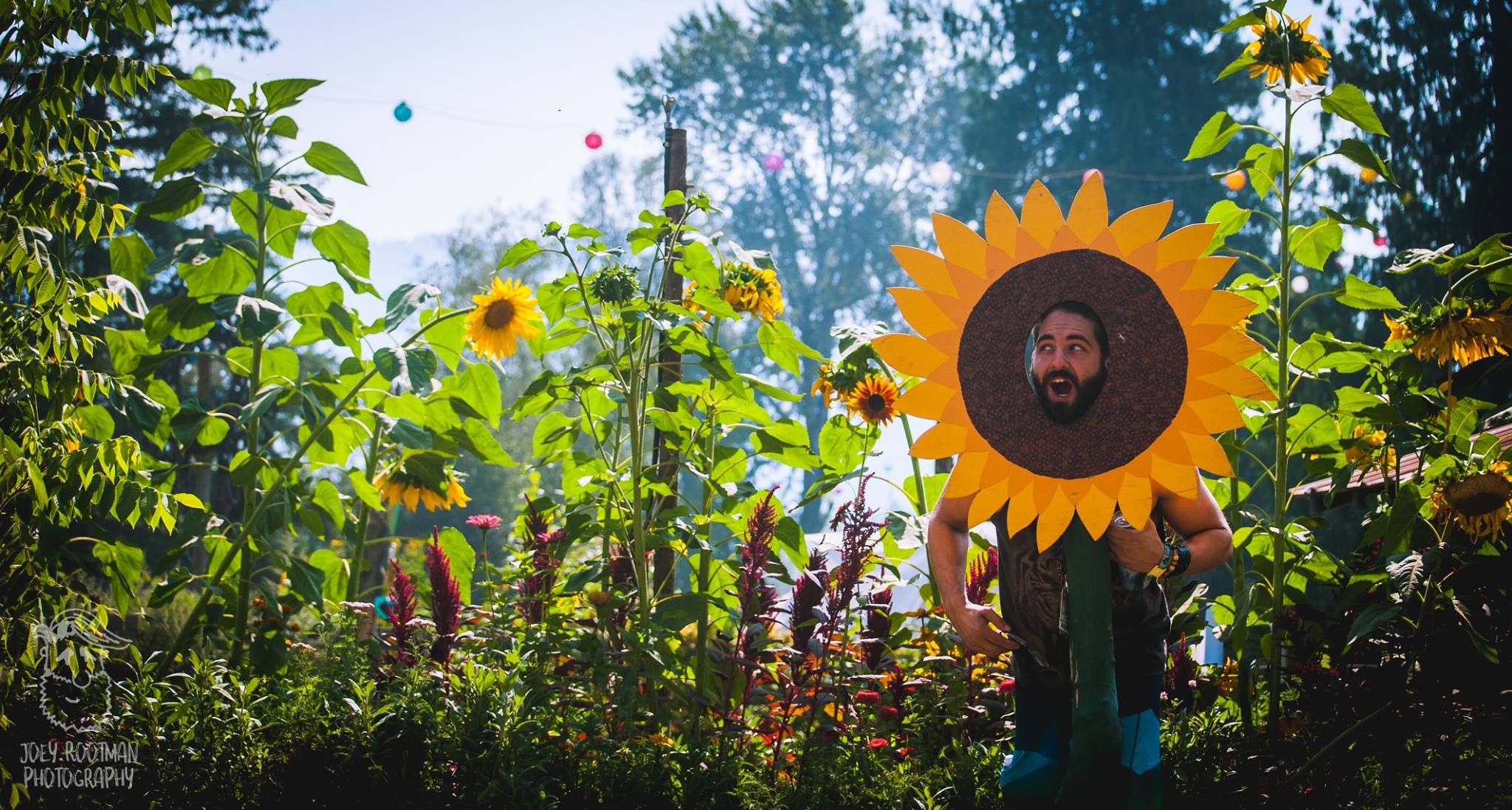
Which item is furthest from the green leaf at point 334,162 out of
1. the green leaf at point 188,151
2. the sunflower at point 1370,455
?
the sunflower at point 1370,455

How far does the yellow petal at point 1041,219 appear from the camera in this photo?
181cm

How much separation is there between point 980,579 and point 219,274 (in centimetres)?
208

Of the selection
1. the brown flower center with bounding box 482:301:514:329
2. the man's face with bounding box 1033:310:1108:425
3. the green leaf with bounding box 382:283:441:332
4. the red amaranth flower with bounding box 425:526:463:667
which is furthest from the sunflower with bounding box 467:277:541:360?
the man's face with bounding box 1033:310:1108:425

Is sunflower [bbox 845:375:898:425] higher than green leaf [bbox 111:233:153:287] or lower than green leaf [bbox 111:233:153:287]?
lower

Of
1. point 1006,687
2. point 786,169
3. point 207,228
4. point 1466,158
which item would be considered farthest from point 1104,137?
point 1006,687

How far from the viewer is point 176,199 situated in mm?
2641

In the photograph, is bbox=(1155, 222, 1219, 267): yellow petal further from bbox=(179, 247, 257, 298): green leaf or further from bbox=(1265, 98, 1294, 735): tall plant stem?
bbox=(179, 247, 257, 298): green leaf

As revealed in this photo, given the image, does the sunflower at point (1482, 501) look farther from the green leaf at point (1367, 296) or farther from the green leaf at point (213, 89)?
the green leaf at point (213, 89)

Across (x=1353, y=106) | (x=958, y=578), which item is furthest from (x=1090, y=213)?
(x=1353, y=106)

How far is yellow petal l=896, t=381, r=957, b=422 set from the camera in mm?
1850

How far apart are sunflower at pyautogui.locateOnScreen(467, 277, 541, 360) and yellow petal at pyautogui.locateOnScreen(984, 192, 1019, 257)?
53.8 inches

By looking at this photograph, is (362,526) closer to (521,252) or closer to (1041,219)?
(521,252)

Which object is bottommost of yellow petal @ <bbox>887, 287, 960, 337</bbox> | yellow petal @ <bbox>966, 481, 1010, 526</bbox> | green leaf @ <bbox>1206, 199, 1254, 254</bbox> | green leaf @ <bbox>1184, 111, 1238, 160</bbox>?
yellow petal @ <bbox>966, 481, 1010, 526</bbox>

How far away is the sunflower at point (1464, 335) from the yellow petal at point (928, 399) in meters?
1.16
